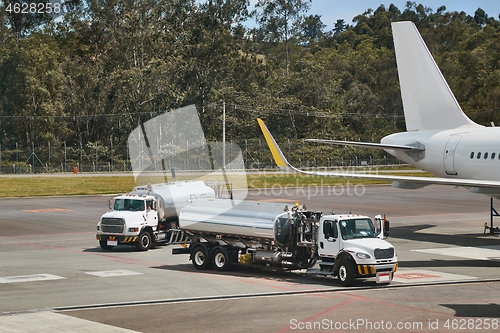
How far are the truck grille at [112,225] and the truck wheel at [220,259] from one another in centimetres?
770

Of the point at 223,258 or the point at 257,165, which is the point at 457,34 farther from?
the point at 223,258

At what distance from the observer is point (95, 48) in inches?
5423

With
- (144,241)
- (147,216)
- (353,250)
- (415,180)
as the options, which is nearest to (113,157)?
(147,216)

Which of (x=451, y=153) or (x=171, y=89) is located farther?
(x=171, y=89)

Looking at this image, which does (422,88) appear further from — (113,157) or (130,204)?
(113,157)

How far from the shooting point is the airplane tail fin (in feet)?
128

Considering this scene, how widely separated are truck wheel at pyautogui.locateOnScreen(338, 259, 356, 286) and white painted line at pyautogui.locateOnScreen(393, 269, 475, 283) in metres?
2.28

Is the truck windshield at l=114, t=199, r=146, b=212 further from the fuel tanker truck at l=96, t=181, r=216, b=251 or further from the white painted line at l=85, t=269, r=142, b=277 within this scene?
the white painted line at l=85, t=269, r=142, b=277

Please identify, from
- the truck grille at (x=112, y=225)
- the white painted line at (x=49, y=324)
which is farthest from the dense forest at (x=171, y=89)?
the white painted line at (x=49, y=324)

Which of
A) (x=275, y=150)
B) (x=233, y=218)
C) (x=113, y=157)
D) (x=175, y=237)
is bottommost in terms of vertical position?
(x=175, y=237)

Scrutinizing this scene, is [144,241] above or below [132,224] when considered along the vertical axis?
below

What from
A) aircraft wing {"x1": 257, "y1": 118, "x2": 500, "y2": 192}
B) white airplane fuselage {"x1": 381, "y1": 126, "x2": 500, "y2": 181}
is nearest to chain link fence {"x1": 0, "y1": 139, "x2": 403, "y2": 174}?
white airplane fuselage {"x1": 381, "y1": 126, "x2": 500, "y2": 181}

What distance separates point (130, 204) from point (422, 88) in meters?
16.7

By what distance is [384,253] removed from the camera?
24406 mm
